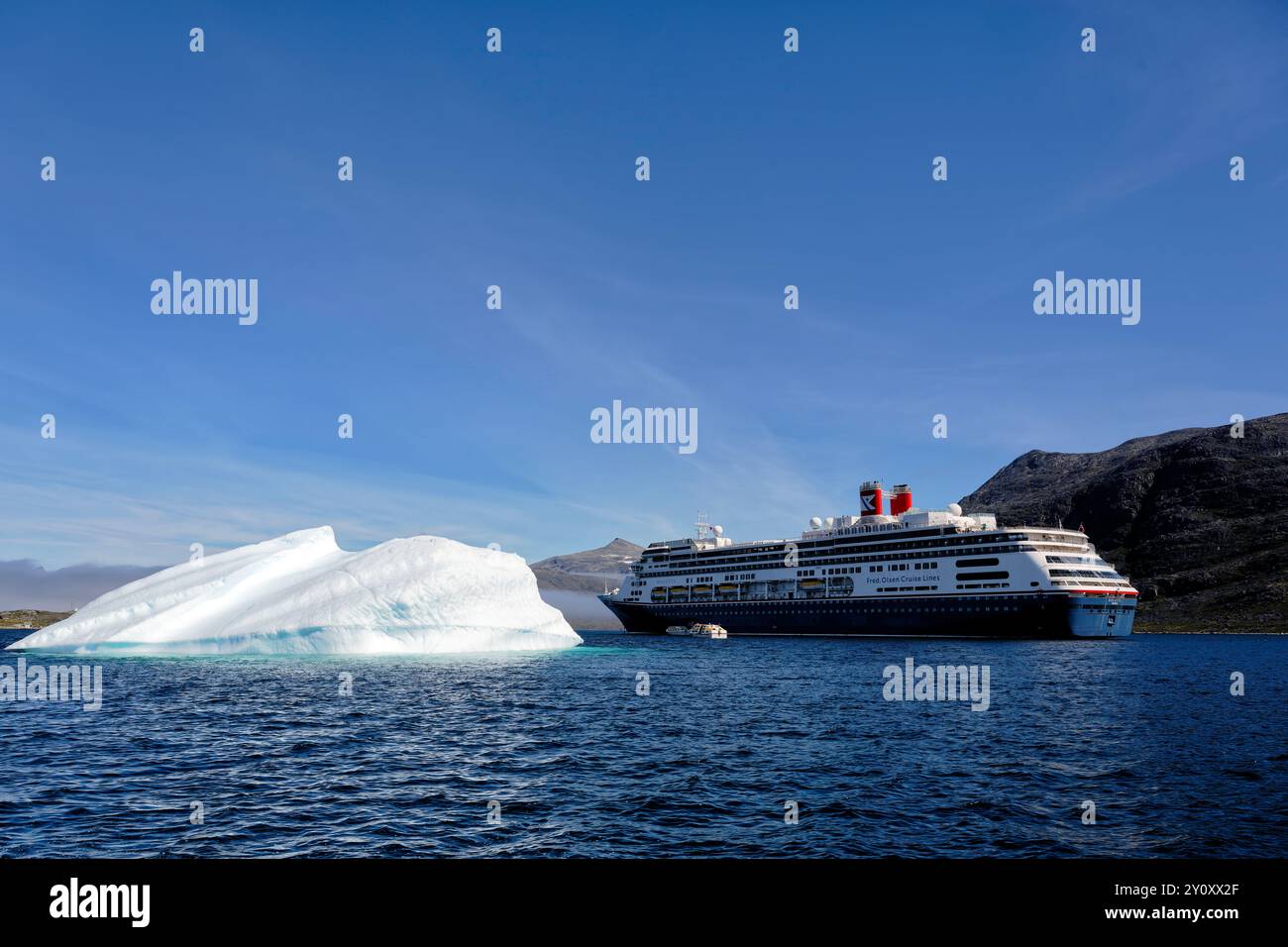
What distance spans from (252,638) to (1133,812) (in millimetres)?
61060

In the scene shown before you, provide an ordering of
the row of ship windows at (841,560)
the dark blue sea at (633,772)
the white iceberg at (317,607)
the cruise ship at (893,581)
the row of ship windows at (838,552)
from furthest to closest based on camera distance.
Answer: the row of ship windows at (838,552) → the row of ship windows at (841,560) → the cruise ship at (893,581) → the white iceberg at (317,607) → the dark blue sea at (633,772)

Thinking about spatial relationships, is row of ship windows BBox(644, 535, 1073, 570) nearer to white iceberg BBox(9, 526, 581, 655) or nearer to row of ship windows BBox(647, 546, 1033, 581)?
row of ship windows BBox(647, 546, 1033, 581)

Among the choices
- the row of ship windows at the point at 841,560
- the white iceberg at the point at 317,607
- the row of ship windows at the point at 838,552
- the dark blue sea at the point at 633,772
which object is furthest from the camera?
the row of ship windows at the point at 838,552

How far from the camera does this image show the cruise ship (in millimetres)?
108500

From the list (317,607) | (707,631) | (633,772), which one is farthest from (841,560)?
(633,772)

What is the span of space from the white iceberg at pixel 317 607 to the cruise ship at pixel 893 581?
67.9 m

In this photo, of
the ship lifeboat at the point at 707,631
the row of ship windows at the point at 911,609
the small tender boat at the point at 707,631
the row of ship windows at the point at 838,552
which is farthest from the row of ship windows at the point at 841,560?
the ship lifeboat at the point at 707,631

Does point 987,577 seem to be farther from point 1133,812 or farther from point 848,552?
point 1133,812

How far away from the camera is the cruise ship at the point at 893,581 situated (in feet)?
356

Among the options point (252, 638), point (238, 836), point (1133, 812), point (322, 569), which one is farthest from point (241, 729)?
point (322, 569)

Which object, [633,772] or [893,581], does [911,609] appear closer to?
[893,581]

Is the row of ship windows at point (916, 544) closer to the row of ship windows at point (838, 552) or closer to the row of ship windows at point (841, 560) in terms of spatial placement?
the row of ship windows at point (838, 552)

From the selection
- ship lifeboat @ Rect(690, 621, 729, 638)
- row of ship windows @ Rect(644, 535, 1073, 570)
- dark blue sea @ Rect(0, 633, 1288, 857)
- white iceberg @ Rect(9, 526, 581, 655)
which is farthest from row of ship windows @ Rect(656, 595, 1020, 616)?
white iceberg @ Rect(9, 526, 581, 655)

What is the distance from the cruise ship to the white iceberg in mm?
67885
